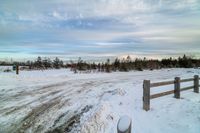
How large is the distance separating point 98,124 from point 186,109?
14.1ft

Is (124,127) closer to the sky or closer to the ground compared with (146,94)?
closer to the sky

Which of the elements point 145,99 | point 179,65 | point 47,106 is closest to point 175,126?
point 145,99

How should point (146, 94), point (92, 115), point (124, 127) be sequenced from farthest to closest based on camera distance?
point (146, 94) → point (92, 115) → point (124, 127)

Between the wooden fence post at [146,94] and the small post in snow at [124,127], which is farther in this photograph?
the wooden fence post at [146,94]

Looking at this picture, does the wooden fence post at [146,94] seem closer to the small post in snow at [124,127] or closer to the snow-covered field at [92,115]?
the snow-covered field at [92,115]

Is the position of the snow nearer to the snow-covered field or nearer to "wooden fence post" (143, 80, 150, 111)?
the snow-covered field

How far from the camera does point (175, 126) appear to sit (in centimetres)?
706

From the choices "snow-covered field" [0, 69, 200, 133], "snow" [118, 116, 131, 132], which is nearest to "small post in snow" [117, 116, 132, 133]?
"snow" [118, 116, 131, 132]

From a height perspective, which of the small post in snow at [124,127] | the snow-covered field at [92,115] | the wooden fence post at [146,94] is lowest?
the snow-covered field at [92,115]

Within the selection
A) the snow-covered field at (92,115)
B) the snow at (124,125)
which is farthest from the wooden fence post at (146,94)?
the snow at (124,125)

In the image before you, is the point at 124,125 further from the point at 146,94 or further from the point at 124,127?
the point at 146,94

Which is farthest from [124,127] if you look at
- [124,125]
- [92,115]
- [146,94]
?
[146,94]

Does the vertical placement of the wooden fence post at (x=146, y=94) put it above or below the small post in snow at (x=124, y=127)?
below

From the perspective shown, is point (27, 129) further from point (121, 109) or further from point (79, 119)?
point (121, 109)
